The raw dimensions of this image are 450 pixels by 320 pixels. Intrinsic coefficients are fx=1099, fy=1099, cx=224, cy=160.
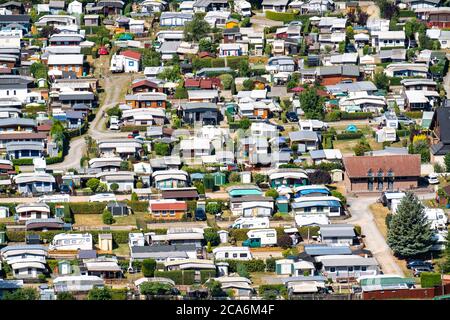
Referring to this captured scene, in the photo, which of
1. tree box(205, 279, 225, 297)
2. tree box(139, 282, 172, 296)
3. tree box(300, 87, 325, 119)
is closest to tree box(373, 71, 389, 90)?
tree box(300, 87, 325, 119)

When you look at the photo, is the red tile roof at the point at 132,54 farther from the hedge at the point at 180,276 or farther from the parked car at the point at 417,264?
the parked car at the point at 417,264

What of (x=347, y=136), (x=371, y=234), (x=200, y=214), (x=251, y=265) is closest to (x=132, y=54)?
(x=347, y=136)

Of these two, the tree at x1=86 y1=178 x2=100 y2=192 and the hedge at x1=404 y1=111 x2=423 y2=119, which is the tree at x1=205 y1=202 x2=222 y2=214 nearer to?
the tree at x1=86 y1=178 x2=100 y2=192

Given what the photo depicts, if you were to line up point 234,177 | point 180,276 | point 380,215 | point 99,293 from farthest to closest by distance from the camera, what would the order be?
point 234,177 → point 380,215 → point 180,276 → point 99,293

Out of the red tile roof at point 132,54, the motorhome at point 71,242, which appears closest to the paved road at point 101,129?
the red tile roof at point 132,54

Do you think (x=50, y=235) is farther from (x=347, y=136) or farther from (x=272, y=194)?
(x=347, y=136)

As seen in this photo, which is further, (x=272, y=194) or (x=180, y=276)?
(x=272, y=194)

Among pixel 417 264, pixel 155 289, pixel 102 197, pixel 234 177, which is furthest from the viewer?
pixel 234 177
